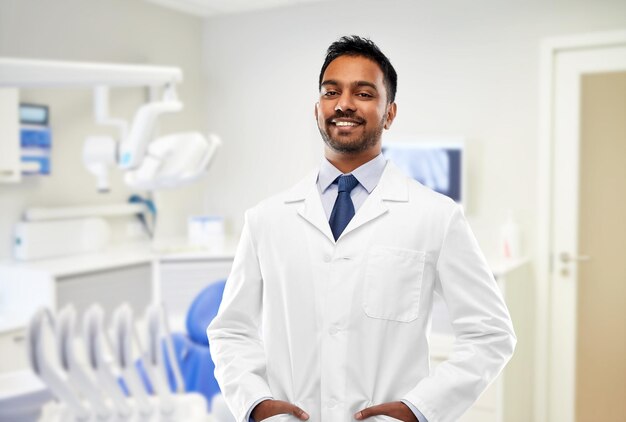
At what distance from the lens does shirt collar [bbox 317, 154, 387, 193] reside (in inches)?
41.8

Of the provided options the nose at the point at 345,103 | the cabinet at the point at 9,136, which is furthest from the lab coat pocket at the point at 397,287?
the cabinet at the point at 9,136

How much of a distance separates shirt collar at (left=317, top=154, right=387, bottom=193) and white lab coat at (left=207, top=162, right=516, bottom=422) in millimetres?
15

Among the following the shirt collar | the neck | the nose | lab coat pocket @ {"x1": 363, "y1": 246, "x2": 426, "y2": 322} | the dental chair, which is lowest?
the dental chair

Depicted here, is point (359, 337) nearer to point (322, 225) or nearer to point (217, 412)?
point (322, 225)

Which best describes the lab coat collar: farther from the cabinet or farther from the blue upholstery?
the cabinet

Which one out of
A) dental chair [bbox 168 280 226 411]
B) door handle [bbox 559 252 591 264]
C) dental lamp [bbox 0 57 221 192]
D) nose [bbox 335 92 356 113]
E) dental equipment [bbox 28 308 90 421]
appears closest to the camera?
nose [bbox 335 92 356 113]

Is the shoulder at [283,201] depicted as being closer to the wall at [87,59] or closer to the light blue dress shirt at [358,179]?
the light blue dress shirt at [358,179]

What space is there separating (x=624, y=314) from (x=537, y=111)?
35.8 inches

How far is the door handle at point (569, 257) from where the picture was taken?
2877 millimetres

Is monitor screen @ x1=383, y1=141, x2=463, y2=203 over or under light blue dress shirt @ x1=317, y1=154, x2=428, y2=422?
over

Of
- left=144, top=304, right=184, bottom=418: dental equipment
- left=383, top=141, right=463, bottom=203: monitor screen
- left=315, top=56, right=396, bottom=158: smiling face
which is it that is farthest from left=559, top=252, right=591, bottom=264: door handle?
left=315, top=56, right=396, bottom=158: smiling face

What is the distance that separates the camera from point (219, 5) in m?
3.64

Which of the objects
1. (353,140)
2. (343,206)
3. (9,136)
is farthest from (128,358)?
(9,136)

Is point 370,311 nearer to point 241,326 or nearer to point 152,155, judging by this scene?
point 241,326
